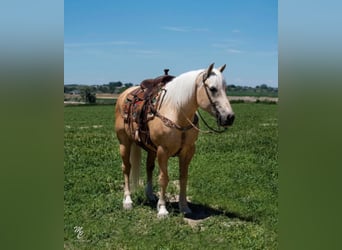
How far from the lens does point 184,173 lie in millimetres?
2971

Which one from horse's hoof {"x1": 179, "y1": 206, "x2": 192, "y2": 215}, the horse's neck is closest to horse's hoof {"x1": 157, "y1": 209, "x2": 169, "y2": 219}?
horse's hoof {"x1": 179, "y1": 206, "x2": 192, "y2": 215}

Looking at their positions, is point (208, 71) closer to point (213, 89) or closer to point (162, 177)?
point (213, 89)

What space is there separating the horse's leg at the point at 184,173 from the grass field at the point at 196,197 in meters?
0.09

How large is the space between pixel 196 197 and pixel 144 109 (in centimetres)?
88

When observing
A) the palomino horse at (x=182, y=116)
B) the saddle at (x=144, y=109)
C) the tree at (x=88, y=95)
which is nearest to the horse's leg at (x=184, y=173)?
the palomino horse at (x=182, y=116)

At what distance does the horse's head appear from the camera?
2381mm

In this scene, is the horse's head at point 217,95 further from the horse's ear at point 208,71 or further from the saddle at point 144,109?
the saddle at point 144,109

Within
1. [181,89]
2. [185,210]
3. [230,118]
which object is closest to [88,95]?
[181,89]

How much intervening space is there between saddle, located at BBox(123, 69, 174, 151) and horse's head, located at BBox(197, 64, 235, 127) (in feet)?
1.66

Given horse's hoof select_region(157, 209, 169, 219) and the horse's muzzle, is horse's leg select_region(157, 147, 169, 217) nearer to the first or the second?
horse's hoof select_region(157, 209, 169, 219)

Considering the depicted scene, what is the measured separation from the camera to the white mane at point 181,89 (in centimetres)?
262
